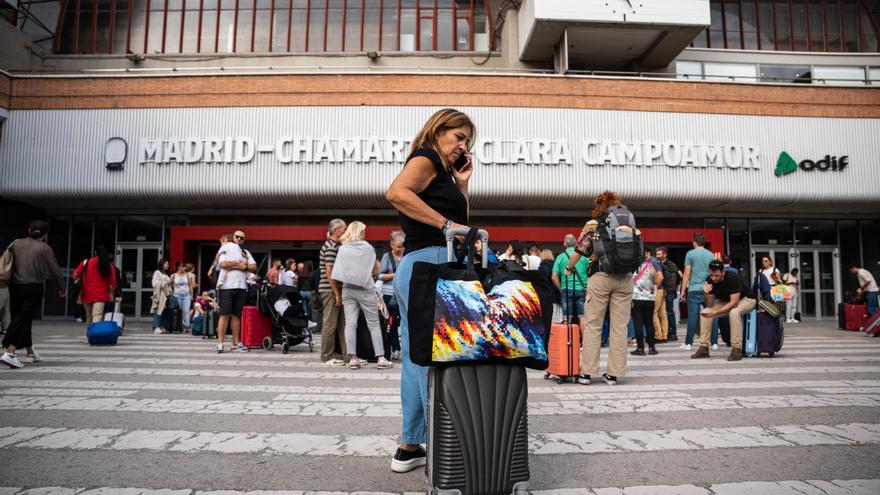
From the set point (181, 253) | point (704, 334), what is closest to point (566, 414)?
point (704, 334)

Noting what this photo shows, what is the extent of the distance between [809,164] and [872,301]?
24.0 feet

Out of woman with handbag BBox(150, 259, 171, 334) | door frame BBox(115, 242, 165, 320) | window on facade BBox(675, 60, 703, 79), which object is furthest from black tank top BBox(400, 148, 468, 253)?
window on facade BBox(675, 60, 703, 79)

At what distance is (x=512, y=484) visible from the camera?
7.99 feet

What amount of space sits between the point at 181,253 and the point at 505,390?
65.5ft

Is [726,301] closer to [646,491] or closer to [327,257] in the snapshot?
[327,257]

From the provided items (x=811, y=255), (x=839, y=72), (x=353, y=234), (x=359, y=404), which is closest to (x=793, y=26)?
(x=839, y=72)

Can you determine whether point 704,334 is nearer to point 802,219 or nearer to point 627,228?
point 627,228

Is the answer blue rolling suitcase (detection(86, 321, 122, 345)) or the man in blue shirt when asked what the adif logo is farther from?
blue rolling suitcase (detection(86, 321, 122, 345))

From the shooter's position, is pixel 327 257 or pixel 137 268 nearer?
pixel 327 257

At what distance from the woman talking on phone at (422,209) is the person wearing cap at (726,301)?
6522mm

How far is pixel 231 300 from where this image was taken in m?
8.69

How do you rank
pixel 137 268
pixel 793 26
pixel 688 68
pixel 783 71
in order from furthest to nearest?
pixel 793 26, pixel 783 71, pixel 688 68, pixel 137 268

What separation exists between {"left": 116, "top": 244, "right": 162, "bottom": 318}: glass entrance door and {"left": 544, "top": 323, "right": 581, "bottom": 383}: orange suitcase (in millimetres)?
19592

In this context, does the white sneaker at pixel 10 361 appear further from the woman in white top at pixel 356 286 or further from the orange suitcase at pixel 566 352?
the orange suitcase at pixel 566 352
